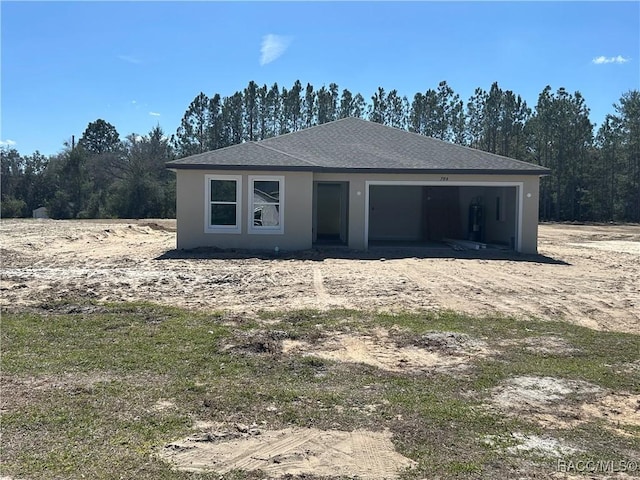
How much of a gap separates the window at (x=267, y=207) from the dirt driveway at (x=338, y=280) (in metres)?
1.54

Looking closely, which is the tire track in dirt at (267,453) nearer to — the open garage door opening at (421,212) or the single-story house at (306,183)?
the single-story house at (306,183)

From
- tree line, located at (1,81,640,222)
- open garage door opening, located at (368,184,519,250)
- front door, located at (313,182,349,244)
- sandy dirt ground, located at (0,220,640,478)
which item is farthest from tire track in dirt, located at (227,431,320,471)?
tree line, located at (1,81,640,222)

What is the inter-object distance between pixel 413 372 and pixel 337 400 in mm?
1179

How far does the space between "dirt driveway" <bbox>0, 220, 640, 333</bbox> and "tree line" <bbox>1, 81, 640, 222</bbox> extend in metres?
30.1

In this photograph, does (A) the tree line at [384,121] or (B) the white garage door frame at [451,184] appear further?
(A) the tree line at [384,121]

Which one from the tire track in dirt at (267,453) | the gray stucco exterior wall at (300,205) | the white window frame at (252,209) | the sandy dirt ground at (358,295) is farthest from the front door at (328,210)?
the tire track in dirt at (267,453)

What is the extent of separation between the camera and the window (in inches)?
655

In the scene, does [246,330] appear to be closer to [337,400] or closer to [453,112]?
[337,400]

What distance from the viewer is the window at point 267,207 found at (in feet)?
54.6

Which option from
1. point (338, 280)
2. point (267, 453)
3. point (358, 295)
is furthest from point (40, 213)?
point (267, 453)

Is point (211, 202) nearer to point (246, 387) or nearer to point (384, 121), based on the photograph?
point (246, 387)

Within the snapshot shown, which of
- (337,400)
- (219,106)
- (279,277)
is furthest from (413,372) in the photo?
(219,106)

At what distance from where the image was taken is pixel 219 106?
180ft

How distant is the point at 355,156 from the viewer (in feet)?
60.1
